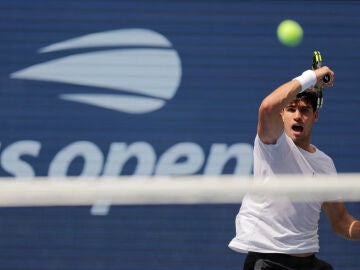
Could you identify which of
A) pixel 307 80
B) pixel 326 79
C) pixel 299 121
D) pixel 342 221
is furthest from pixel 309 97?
pixel 342 221

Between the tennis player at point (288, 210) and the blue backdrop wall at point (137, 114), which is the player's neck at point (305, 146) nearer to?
the tennis player at point (288, 210)

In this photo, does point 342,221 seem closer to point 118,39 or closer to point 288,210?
point 288,210

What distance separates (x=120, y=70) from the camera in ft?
21.8

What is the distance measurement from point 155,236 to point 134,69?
130 centimetres

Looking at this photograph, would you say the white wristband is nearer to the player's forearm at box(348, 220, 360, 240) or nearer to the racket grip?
the racket grip

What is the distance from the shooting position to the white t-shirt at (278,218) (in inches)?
166

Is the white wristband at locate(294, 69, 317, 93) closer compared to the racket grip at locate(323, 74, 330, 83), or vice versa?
the white wristband at locate(294, 69, 317, 93)

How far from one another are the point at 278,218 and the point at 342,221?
489 mm

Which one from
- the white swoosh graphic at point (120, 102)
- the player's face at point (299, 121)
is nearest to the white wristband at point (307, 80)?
the player's face at point (299, 121)

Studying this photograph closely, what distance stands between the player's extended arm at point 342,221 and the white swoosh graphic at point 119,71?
234 centimetres

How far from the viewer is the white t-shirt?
4.21 metres

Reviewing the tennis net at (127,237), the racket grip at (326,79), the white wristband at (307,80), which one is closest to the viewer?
the white wristband at (307,80)

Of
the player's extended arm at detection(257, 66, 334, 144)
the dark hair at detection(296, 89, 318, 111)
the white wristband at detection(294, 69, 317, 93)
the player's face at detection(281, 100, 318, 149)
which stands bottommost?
the player's face at detection(281, 100, 318, 149)

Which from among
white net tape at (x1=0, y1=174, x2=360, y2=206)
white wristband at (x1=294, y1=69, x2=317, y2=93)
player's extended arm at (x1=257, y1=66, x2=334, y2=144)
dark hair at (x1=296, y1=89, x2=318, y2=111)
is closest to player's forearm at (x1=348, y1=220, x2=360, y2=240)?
dark hair at (x1=296, y1=89, x2=318, y2=111)
